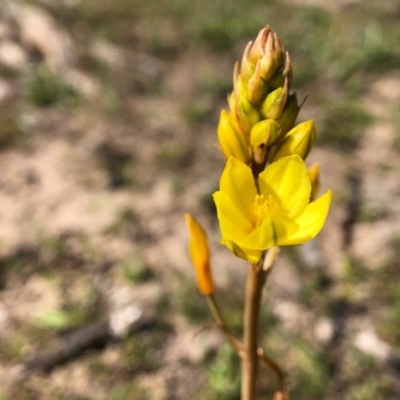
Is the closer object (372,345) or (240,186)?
(240,186)

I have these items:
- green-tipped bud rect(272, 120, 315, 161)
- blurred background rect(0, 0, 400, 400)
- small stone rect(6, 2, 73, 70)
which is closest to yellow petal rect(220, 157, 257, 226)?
green-tipped bud rect(272, 120, 315, 161)

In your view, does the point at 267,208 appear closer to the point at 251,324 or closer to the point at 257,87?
the point at 257,87

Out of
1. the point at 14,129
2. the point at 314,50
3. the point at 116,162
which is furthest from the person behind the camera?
the point at 314,50

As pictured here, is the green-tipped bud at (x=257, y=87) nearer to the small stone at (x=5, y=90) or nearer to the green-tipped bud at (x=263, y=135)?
the green-tipped bud at (x=263, y=135)

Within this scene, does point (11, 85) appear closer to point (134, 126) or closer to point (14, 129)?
point (14, 129)

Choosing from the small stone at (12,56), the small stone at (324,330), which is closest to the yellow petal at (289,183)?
the small stone at (324,330)

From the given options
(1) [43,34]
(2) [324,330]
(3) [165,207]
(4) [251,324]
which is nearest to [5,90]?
(1) [43,34]

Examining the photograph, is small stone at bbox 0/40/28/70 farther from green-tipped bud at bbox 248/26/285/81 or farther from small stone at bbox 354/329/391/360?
green-tipped bud at bbox 248/26/285/81

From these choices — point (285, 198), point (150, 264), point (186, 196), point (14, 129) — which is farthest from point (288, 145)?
point (14, 129)
